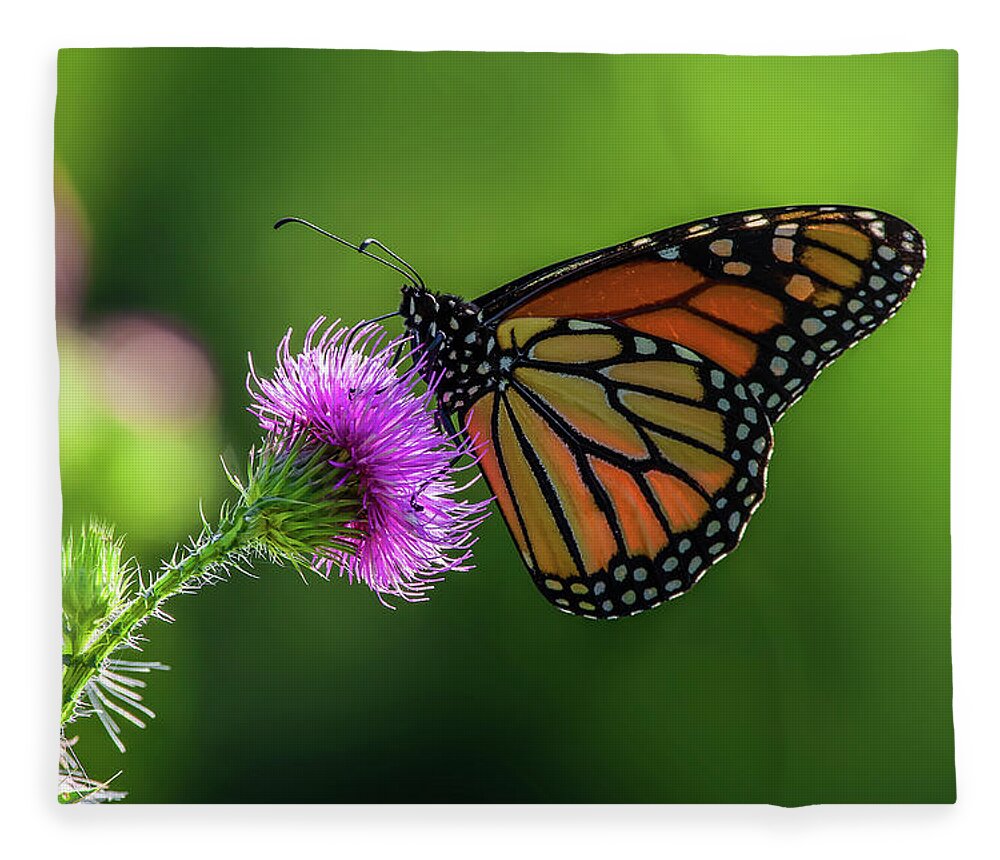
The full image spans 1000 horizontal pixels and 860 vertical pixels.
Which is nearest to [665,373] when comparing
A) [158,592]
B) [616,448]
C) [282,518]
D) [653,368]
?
[653,368]

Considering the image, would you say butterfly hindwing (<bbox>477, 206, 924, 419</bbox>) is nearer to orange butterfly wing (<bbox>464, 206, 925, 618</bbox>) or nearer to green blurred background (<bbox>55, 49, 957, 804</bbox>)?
orange butterfly wing (<bbox>464, 206, 925, 618</bbox>)

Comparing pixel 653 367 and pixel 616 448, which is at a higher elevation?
pixel 653 367

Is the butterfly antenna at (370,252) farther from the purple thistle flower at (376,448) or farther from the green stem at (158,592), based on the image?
the green stem at (158,592)

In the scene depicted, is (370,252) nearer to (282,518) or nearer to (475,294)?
(475,294)

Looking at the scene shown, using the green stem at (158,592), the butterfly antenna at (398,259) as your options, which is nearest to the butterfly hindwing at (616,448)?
the butterfly antenna at (398,259)

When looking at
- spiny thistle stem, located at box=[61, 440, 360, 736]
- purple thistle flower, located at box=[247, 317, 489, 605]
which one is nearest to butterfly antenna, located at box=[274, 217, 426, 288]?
purple thistle flower, located at box=[247, 317, 489, 605]

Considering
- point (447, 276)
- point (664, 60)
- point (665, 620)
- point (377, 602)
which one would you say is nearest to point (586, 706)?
point (665, 620)
